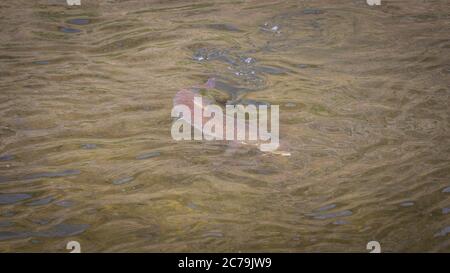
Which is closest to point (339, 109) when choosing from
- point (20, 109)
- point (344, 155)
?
point (344, 155)

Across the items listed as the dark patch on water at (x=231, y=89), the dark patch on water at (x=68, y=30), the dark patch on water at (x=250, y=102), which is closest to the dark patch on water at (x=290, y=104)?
the dark patch on water at (x=250, y=102)

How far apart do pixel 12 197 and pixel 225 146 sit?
1541 millimetres

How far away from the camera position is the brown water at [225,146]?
329cm

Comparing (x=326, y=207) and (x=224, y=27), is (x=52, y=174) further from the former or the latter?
(x=224, y=27)

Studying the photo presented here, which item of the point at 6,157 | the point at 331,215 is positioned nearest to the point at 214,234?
the point at 331,215

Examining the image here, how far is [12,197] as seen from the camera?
3.56 metres

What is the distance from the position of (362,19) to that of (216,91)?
2435mm

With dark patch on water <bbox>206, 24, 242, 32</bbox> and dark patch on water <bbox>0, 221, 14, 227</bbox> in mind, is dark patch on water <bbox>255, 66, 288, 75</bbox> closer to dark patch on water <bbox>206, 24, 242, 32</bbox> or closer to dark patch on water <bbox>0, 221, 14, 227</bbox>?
dark patch on water <bbox>206, 24, 242, 32</bbox>

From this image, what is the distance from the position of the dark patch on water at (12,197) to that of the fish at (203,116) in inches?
54.2

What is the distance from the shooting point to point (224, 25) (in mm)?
6305

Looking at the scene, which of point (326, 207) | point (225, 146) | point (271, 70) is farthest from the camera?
point (271, 70)

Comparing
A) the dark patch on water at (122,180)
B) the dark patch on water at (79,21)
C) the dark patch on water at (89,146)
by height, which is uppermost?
the dark patch on water at (79,21)

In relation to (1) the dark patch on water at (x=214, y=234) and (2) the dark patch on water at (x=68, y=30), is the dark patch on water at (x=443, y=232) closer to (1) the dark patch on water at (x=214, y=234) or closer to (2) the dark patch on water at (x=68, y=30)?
(1) the dark patch on water at (x=214, y=234)

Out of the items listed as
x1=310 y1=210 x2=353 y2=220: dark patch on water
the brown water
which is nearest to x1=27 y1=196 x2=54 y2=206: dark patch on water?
the brown water
